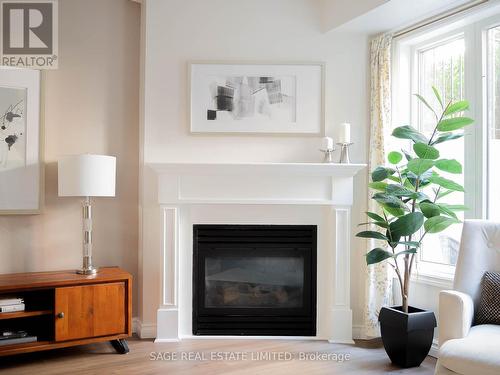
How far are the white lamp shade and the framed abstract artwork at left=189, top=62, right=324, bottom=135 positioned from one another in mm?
798

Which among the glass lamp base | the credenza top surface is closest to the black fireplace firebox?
the credenza top surface

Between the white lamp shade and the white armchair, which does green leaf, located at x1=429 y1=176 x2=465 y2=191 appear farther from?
the white lamp shade

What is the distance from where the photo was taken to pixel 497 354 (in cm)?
204

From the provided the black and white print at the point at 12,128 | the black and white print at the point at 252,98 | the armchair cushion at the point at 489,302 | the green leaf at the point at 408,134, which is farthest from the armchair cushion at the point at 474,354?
the black and white print at the point at 12,128

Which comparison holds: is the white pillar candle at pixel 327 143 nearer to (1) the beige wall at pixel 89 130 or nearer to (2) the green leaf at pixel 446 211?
(2) the green leaf at pixel 446 211

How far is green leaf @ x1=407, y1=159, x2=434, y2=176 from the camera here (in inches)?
112

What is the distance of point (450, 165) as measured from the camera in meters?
2.85

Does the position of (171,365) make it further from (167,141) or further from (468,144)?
(468,144)

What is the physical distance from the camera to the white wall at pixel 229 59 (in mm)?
3600

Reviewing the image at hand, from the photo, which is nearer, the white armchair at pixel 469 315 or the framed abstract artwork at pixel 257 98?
the white armchair at pixel 469 315

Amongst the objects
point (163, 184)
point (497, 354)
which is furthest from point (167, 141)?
point (497, 354)

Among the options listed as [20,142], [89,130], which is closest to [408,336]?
[89,130]

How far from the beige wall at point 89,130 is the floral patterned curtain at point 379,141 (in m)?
1.89

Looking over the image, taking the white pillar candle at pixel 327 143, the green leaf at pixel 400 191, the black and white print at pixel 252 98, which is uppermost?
the black and white print at pixel 252 98
